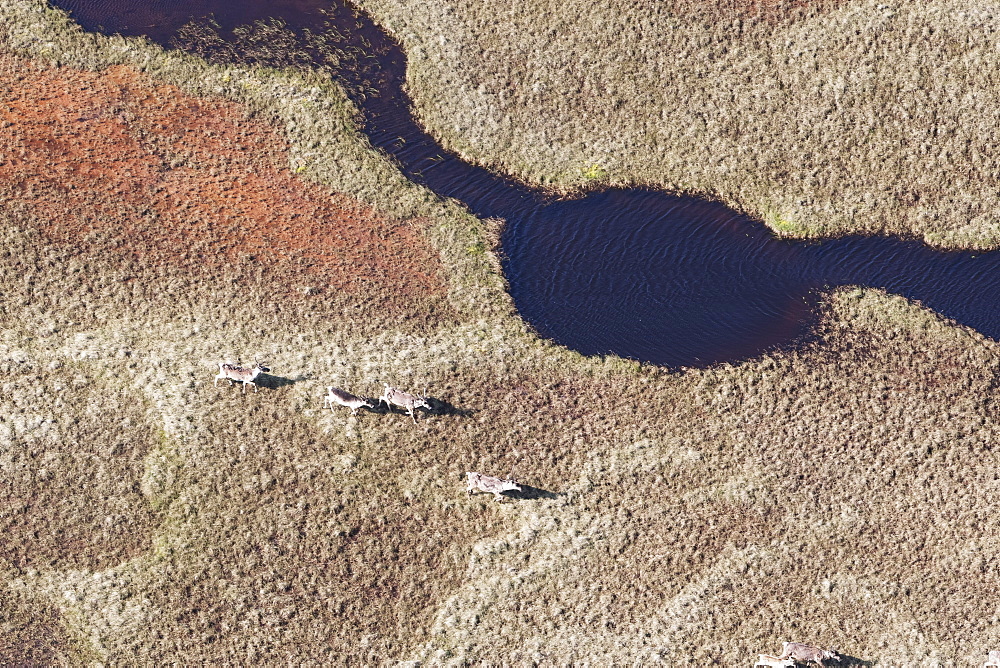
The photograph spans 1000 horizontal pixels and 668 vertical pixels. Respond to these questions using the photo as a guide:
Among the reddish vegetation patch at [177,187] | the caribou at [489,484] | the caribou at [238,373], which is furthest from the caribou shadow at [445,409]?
the caribou at [238,373]

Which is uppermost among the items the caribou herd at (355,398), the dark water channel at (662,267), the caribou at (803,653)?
the dark water channel at (662,267)

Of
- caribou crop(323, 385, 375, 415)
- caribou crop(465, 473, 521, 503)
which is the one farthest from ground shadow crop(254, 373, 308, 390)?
caribou crop(465, 473, 521, 503)

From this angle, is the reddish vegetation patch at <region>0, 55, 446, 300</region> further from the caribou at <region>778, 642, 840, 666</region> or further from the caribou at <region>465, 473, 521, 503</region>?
the caribou at <region>778, 642, 840, 666</region>

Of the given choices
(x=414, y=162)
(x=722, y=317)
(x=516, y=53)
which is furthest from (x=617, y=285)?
(x=516, y=53)

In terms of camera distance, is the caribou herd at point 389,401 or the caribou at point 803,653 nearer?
the caribou at point 803,653

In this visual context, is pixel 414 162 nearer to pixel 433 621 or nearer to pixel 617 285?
pixel 617 285

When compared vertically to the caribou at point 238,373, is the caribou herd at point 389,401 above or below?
above

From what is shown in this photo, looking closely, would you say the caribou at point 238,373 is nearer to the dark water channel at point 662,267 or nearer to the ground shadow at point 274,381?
the ground shadow at point 274,381
